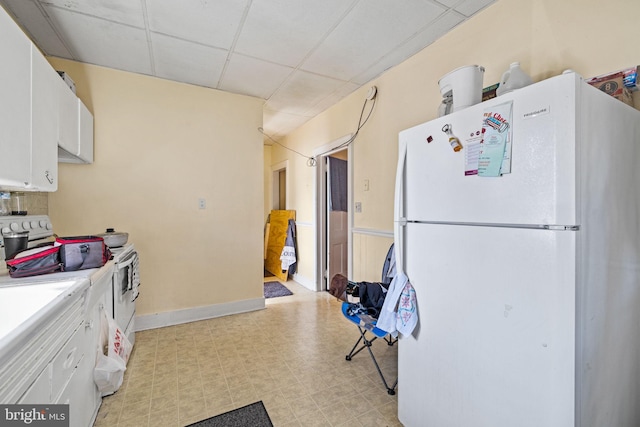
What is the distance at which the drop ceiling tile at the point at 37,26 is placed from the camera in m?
1.79

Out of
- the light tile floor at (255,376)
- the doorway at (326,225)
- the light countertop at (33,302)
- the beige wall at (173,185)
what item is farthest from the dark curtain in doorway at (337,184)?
the light countertop at (33,302)

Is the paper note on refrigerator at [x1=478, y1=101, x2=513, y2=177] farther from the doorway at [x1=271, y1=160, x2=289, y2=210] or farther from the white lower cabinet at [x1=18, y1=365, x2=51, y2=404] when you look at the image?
the doorway at [x1=271, y1=160, x2=289, y2=210]

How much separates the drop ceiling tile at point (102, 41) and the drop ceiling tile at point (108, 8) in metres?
0.06

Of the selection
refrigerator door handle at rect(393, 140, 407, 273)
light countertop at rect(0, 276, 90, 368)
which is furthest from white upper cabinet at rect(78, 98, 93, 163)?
refrigerator door handle at rect(393, 140, 407, 273)

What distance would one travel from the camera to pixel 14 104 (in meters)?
1.27

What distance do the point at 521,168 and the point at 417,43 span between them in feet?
5.75

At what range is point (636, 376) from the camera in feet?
3.99

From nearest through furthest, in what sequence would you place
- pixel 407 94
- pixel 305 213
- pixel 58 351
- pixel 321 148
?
pixel 58 351 < pixel 407 94 < pixel 321 148 < pixel 305 213

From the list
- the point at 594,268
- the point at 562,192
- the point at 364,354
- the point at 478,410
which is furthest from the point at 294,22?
the point at 364,354

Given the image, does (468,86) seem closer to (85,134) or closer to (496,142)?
(496,142)

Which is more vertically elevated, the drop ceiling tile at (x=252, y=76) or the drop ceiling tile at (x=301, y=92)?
the drop ceiling tile at (x=301, y=92)

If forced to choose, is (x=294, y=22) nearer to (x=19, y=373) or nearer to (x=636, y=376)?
(x=19, y=373)

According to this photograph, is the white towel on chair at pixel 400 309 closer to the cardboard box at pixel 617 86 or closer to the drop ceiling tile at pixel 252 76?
the cardboard box at pixel 617 86

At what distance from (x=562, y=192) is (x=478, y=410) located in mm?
926
